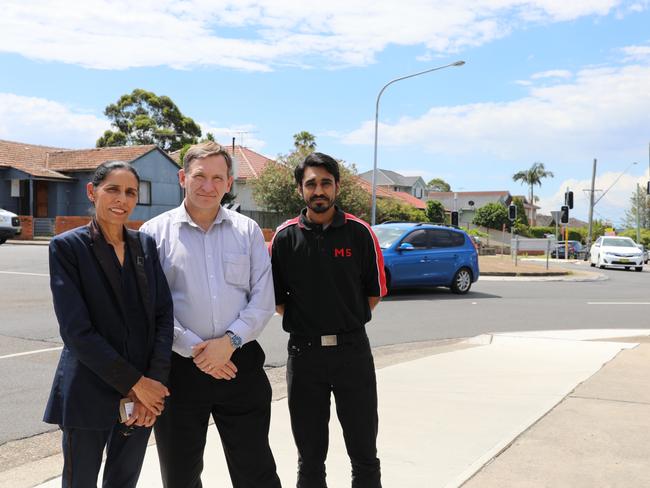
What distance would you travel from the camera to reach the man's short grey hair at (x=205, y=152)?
305 centimetres

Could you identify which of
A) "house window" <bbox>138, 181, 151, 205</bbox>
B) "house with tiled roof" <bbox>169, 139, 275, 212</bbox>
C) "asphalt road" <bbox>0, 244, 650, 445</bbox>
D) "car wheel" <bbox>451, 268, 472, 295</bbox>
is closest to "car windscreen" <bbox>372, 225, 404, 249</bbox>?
"asphalt road" <bbox>0, 244, 650, 445</bbox>

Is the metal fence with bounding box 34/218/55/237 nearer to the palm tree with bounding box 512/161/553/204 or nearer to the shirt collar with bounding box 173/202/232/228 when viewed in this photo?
the shirt collar with bounding box 173/202/232/228

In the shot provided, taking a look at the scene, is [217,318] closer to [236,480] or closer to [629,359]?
[236,480]

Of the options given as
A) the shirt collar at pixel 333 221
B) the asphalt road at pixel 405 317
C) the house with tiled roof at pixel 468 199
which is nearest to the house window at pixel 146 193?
the asphalt road at pixel 405 317

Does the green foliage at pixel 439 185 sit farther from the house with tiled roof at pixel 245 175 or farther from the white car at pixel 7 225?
the white car at pixel 7 225

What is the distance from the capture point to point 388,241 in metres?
14.6

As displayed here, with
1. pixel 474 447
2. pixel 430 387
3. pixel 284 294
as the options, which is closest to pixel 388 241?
pixel 430 387

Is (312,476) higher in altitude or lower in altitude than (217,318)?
lower

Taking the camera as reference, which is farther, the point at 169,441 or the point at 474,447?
the point at 474,447

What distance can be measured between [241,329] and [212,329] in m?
0.13

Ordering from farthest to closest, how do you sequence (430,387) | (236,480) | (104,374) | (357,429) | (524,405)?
(430,387), (524,405), (357,429), (236,480), (104,374)

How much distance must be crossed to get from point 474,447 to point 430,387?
1.73 m

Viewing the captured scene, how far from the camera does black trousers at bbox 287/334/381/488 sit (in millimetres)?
3316

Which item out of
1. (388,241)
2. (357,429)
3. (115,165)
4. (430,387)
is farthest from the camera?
(388,241)
